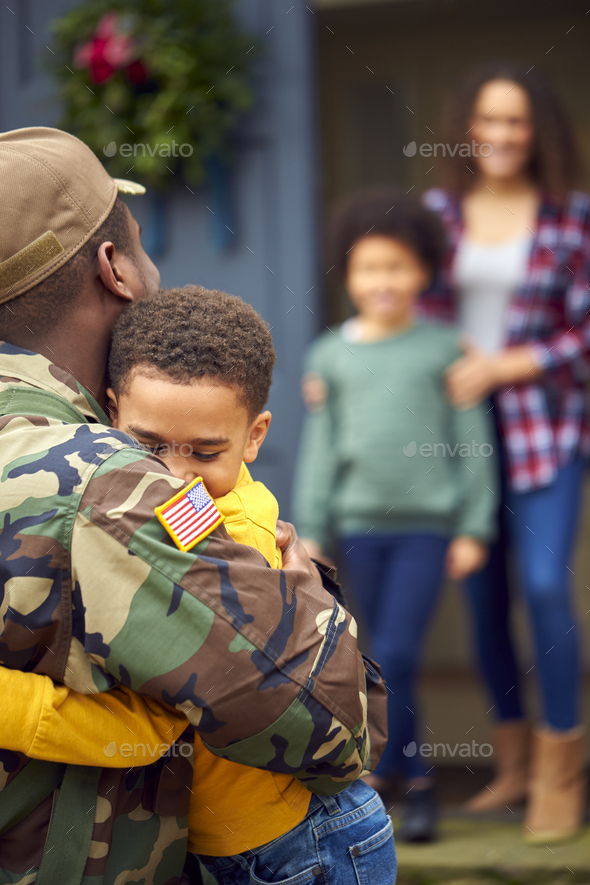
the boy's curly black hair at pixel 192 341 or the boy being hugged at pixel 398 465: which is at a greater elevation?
the boy's curly black hair at pixel 192 341

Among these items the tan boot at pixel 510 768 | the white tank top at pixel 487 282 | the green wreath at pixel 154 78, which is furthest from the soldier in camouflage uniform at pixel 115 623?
the green wreath at pixel 154 78

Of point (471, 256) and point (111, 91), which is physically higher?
point (111, 91)

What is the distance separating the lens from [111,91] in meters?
3.07

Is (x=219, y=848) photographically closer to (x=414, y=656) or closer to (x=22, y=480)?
(x=22, y=480)

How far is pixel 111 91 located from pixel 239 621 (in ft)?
8.58

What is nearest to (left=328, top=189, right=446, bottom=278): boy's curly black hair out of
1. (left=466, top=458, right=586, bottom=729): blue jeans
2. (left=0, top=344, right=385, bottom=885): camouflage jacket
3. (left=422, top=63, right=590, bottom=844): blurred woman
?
(left=422, top=63, right=590, bottom=844): blurred woman

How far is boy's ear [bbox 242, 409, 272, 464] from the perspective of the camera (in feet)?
4.12

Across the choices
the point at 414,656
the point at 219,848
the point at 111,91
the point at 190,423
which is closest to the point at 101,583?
the point at 190,423

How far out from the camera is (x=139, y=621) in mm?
895

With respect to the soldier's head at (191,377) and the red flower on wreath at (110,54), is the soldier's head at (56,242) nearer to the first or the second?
the soldier's head at (191,377)

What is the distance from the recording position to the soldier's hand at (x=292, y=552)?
3.75ft

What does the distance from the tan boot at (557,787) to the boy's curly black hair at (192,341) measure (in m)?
1.85

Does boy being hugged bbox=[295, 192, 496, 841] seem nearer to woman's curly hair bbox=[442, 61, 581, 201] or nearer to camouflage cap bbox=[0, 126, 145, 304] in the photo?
woman's curly hair bbox=[442, 61, 581, 201]

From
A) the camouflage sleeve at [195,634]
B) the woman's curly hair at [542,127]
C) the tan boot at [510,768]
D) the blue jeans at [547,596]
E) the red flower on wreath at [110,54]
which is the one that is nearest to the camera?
the camouflage sleeve at [195,634]
